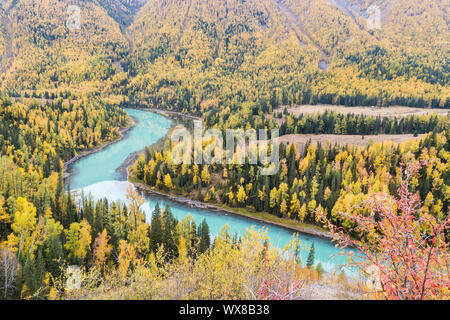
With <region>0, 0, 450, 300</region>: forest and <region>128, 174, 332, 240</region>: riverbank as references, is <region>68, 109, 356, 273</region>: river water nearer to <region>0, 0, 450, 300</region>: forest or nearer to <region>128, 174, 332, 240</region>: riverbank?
<region>128, 174, 332, 240</region>: riverbank

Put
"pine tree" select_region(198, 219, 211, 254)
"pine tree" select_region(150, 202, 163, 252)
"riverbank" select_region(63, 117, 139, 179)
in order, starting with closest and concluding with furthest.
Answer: "pine tree" select_region(198, 219, 211, 254), "pine tree" select_region(150, 202, 163, 252), "riverbank" select_region(63, 117, 139, 179)

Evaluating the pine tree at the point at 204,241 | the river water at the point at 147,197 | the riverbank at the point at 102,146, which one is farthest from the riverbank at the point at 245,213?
the pine tree at the point at 204,241

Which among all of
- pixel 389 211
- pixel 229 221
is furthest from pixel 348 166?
pixel 389 211

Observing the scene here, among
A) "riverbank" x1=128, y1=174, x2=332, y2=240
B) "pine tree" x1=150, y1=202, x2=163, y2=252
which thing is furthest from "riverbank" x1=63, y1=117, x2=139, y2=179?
"pine tree" x1=150, y1=202, x2=163, y2=252

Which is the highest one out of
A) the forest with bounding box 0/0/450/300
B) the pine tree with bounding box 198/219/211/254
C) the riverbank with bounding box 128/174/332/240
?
the forest with bounding box 0/0/450/300

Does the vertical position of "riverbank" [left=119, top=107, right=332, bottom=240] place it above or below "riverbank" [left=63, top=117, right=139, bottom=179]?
below
